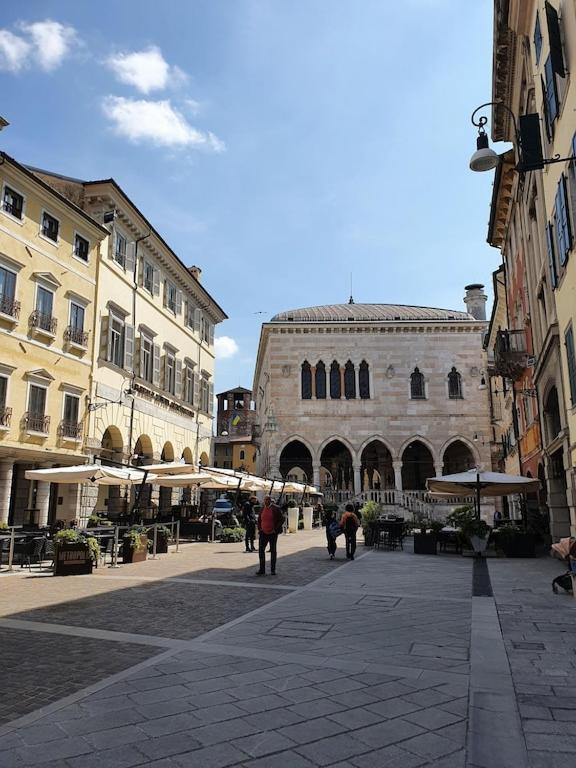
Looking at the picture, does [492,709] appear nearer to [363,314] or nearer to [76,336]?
[76,336]

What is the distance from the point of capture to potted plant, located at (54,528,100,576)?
1289 cm

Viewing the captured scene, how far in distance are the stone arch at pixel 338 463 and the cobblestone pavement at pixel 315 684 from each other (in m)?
33.7

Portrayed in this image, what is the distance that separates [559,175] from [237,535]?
50.7 feet

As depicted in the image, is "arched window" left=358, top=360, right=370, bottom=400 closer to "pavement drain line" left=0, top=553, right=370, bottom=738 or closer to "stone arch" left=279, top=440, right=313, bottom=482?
"stone arch" left=279, top=440, right=313, bottom=482

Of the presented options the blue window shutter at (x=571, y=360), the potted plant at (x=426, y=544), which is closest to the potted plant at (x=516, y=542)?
the potted plant at (x=426, y=544)

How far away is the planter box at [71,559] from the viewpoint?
12.9 meters

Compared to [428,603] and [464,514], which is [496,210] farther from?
[428,603]

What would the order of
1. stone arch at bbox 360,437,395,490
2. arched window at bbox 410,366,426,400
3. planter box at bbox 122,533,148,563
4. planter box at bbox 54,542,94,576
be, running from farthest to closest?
stone arch at bbox 360,437,395,490
arched window at bbox 410,366,426,400
planter box at bbox 122,533,148,563
planter box at bbox 54,542,94,576

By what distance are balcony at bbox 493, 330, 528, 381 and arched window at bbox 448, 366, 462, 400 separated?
68.5 ft

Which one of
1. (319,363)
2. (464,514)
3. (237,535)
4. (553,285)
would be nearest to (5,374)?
(237,535)

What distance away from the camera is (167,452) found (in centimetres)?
3050

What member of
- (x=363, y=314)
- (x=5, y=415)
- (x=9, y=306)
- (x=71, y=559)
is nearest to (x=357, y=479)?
(x=363, y=314)

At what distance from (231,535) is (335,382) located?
22.3m

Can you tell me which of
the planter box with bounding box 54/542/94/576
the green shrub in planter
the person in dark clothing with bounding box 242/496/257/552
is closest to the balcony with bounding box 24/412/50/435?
the green shrub in planter
